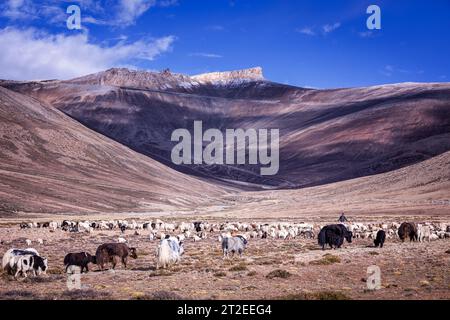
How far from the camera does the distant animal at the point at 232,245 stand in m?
25.8

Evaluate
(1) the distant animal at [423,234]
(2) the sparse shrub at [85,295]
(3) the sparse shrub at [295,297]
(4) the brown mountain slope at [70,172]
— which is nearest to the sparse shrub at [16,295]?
(2) the sparse shrub at [85,295]

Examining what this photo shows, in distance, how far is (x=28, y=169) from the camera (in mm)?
107938

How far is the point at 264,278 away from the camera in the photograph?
1841cm

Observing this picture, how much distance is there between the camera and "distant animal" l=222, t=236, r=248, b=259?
84.7ft

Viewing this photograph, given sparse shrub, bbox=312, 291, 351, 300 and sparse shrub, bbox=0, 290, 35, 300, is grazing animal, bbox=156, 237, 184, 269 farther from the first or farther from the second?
sparse shrub, bbox=312, 291, 351, 300

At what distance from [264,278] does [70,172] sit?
10470 centimetres

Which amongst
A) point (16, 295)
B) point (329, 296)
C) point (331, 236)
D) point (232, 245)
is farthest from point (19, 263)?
point (331, 236)

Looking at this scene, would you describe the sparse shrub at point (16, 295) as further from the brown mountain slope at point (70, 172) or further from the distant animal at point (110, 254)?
the brown mountain slope at point (70, 172)

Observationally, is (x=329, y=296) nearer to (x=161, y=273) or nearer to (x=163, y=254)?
(x=161, y=273)

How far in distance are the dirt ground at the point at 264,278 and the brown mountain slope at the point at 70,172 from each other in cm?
6580

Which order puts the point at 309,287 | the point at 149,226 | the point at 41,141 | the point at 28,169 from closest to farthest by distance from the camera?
the point at 309,287
the point at 149,226
the point at 28,169
the point at 41,141

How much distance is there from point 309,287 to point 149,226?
116 feet
